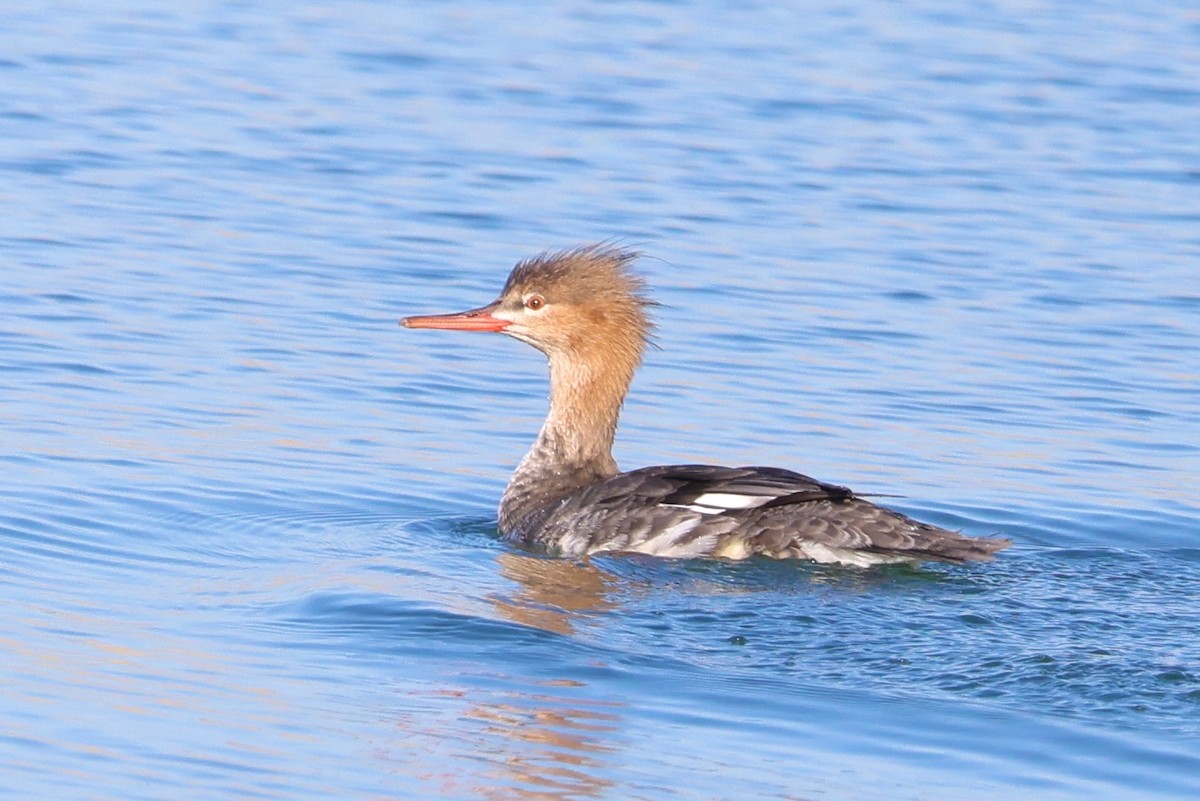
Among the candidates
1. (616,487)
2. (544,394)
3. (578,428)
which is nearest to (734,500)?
(616,487)

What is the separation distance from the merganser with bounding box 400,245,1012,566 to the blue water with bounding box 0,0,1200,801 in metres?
0.17

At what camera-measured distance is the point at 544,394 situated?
39.9ft

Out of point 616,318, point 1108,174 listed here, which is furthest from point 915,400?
point 1108,174

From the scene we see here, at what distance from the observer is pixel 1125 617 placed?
322 inches

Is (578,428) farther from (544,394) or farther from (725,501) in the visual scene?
(544,394)

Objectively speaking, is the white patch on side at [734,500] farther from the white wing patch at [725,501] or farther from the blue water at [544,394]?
the blue water at [544,394]

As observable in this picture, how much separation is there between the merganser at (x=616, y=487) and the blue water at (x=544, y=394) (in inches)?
6.6

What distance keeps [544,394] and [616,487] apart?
2.80 meters

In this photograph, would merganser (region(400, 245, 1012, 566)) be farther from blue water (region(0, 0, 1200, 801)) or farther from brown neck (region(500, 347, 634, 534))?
blue water (region(0, 0, 1200, 801))

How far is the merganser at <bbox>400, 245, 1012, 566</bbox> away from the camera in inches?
349

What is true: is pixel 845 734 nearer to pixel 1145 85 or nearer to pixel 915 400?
pixel 915 400

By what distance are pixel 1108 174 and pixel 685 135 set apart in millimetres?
3524

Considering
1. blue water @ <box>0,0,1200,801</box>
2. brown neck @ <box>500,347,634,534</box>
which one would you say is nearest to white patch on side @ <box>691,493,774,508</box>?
blue water @ <box>0,0,1200,801</box>

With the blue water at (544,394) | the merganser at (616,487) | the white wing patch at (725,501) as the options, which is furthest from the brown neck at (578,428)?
the white wing patch at (725,501)
